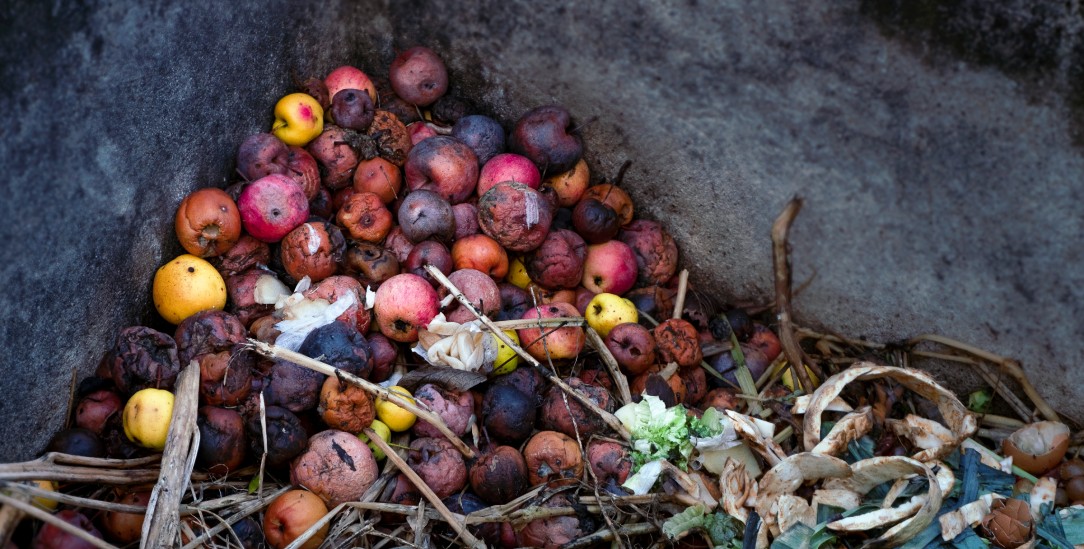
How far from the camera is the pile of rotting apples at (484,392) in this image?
3781mm

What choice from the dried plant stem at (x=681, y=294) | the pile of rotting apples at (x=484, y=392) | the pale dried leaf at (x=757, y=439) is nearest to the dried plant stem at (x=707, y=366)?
the pile of rotting apples at (x=484, y=392)

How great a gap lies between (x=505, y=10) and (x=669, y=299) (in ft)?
6.62

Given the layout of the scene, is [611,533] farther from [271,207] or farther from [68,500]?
[271,207]

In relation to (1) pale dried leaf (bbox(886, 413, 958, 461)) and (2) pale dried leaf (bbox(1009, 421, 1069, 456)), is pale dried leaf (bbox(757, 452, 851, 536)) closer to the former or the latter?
(1) pale dried leaf (bbox(886, 413, 958, 461))

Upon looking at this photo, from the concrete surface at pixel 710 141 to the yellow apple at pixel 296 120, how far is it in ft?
0.41

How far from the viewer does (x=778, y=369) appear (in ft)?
15.6

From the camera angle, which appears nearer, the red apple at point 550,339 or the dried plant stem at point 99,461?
the dried plant stem at point 99,461

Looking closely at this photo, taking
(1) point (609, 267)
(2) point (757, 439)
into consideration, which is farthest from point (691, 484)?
(1) point (609, 267)

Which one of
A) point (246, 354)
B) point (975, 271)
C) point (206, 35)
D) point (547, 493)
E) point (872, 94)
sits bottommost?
point (547, 493)

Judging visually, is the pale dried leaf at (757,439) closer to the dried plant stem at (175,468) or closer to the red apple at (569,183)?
the red apple at (569,183)

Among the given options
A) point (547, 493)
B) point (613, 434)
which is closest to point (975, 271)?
point (613, 434)

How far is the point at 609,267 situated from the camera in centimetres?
489

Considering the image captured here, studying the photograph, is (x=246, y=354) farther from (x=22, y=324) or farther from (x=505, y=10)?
(x=505, y=10)

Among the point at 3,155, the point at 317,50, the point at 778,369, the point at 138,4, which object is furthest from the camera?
the point at 317,50
